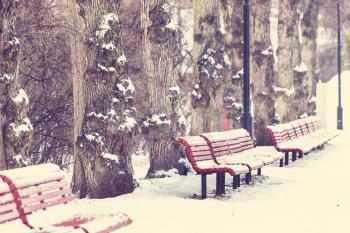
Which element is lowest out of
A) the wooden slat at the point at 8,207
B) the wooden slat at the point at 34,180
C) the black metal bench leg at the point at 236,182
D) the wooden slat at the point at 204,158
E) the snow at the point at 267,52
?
the black metal bench leg at the point at 236,182

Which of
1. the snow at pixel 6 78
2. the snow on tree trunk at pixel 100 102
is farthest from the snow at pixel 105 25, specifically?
the snow at pixel 6 78

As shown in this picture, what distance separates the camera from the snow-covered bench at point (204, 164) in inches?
378

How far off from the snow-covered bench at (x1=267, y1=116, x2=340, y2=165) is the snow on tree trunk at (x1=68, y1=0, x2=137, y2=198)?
5.15m

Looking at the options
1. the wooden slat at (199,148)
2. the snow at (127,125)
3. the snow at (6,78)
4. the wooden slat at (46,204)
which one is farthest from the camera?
the wooden slat at (199,148)

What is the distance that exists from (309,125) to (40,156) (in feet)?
26.5

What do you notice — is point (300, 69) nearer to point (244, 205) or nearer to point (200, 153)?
point (200, 153)

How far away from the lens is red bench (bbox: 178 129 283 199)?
9625 millimetres

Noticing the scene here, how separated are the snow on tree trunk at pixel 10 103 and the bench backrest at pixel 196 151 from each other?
282cm

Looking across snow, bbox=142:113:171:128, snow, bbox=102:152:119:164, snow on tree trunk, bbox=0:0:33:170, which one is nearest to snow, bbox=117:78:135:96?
snow, bbox=102:152:119:164

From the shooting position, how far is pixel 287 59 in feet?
65.1

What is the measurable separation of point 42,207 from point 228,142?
5.38m

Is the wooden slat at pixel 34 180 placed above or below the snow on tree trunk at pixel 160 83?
below

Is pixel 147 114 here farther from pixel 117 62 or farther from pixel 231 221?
pixel 231 221

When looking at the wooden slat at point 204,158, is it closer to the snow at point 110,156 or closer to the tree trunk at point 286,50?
the snow at point 110,156
